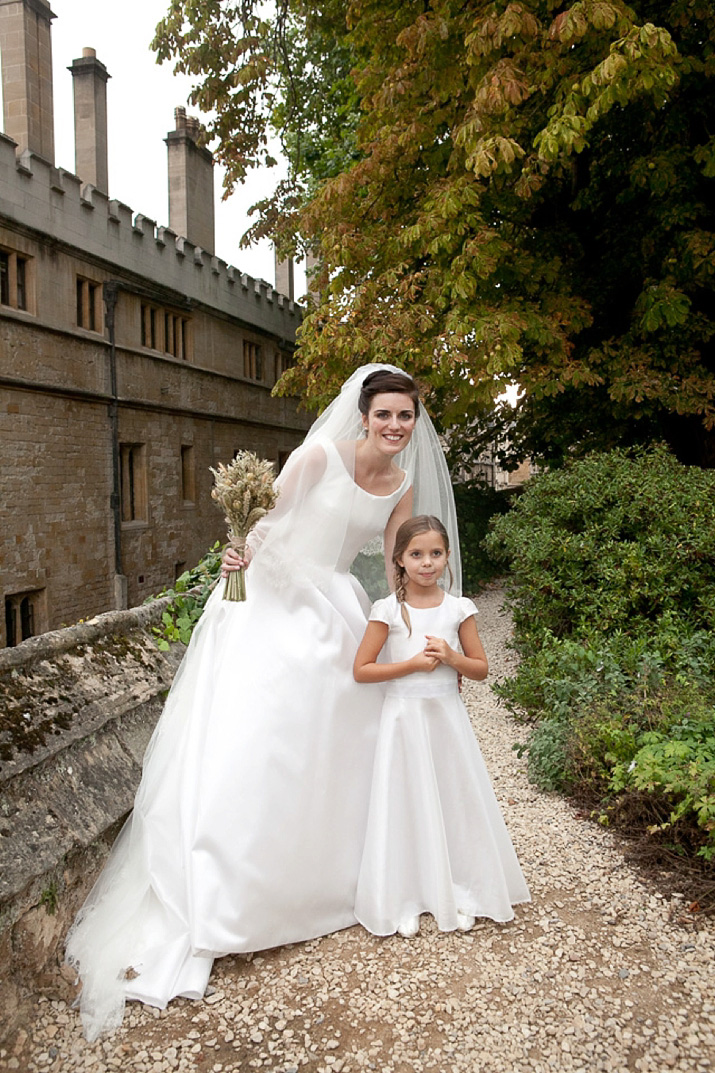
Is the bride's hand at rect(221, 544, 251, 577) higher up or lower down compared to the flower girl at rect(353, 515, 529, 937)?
higher up

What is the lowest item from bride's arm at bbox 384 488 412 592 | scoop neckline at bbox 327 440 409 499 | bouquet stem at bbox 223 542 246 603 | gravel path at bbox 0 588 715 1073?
gravel path at bbox 0 588 715 1073

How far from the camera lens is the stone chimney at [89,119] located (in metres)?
16.9

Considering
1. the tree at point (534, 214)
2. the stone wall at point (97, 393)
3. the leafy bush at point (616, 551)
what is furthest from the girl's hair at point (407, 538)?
the stone wall at point (97, 393)

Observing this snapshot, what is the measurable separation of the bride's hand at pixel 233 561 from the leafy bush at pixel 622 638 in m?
1.76

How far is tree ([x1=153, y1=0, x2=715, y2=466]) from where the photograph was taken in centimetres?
654

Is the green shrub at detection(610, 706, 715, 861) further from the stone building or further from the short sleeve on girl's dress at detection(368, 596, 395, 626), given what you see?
the stone building

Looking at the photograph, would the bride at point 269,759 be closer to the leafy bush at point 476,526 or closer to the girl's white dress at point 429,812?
the girl's white dress at point 429,812

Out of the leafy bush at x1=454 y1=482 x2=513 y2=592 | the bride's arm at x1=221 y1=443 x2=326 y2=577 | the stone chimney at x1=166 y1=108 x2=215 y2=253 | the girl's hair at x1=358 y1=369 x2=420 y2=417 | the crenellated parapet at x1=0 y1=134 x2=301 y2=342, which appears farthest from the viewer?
the stone chimney at x1=166 y1=108 x2=215 y2=253

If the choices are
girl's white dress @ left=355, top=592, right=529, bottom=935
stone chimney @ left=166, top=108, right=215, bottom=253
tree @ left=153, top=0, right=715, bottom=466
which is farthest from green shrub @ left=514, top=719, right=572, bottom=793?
stone chimney @ left=166, top=108, right=215, bottom=253

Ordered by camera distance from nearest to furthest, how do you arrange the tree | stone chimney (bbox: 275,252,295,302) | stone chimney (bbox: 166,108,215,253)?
the tree
stone chimney (bbox: 166,108,215,253)
stone chimney (bbox: 275,252,295,302)

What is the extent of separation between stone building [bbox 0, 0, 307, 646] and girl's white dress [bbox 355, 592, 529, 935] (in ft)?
40.7

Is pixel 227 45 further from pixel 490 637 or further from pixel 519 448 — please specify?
pixel 490 637

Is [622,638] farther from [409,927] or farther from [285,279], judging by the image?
[285,279]

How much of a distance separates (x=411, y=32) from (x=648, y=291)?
10.5ft
